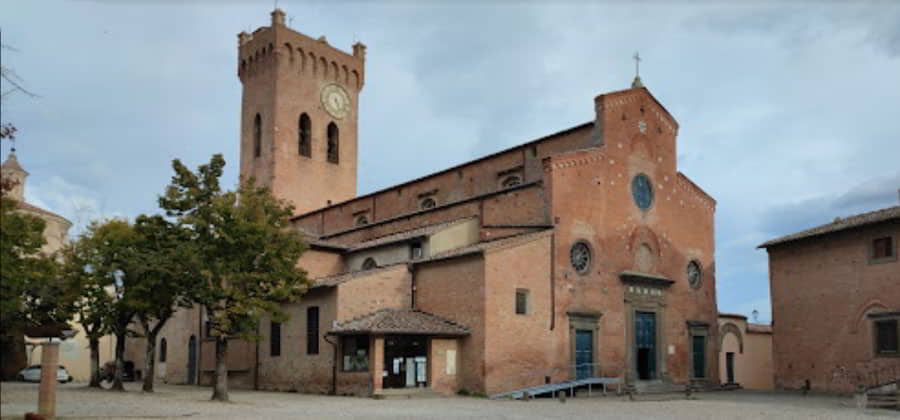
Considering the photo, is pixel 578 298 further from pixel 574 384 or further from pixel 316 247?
pixel 316 247

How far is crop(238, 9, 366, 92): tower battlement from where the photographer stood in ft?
176

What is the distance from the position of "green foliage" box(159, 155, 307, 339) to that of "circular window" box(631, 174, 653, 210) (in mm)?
16006

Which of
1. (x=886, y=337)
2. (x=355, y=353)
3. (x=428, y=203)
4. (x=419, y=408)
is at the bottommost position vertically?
(x=419, y=408)

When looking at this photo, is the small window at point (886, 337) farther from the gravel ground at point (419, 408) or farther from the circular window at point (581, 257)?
the circular window at point (581, 257)

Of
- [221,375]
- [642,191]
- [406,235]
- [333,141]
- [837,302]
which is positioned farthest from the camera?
[333,141]

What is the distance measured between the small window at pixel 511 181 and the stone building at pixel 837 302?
1158 centimetres

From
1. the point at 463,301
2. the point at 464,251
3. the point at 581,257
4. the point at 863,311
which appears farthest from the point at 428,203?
the point at 863,311

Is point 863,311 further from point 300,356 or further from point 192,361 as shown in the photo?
point 192,361

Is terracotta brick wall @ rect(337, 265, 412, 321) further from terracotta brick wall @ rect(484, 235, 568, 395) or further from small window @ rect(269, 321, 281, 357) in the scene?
small window @ rect(269, 321, 281, 357)

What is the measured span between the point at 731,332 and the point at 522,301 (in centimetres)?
1813

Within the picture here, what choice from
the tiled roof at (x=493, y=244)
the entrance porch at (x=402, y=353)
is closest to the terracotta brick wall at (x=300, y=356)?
the entrance porch at (x=402, y=353)

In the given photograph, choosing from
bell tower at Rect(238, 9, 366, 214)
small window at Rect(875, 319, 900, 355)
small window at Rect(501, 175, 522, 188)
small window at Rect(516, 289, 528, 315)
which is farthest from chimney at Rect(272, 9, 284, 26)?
small window at Rect(875, 319, 900, 355)

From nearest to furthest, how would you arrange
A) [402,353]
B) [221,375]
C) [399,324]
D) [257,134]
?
[221,375]
[399,324]
[402,353]
[257,134]

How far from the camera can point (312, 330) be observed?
32.9 meters
